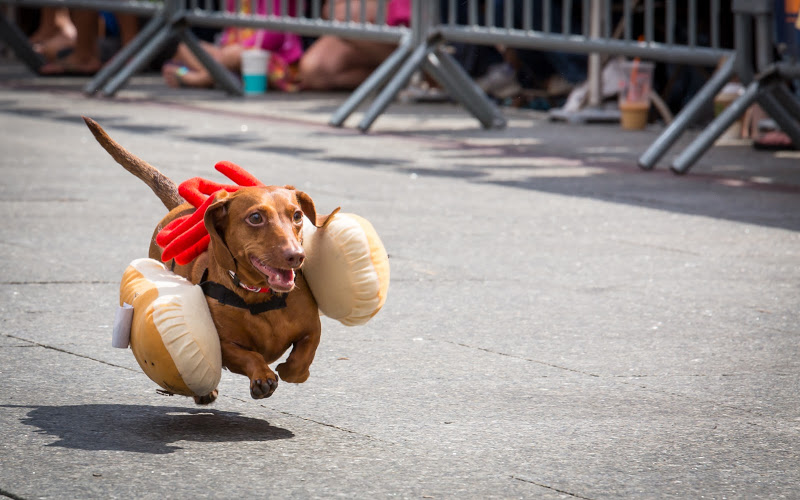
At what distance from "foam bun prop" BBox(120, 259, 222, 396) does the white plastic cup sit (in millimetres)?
11306

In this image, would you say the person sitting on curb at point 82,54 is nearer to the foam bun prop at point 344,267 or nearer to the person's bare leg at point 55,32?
the person's bare leg at point 55,32

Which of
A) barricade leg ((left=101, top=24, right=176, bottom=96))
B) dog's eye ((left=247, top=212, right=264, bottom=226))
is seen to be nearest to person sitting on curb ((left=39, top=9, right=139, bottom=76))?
barricade leg ((left=101, top=24, right=176, bottom=96))

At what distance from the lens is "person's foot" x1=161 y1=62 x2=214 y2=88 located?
48.9ft

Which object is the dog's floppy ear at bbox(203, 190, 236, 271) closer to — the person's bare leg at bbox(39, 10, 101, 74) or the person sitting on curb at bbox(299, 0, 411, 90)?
the person sitting on curb at bbox(299, 0, 411, 90)

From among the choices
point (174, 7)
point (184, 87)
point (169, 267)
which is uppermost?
point (169, 267)

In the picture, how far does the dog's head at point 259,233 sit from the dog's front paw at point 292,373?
0.23 meters

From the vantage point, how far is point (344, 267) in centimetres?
325

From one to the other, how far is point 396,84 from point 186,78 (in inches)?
202

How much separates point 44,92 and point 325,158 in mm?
5975

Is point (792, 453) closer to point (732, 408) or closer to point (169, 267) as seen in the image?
point (732, 408)

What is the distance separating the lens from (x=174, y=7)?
1323cm

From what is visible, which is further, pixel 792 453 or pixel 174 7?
pixel 174 7

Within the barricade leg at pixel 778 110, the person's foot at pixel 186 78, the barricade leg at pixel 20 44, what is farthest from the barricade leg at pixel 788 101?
the barricade leg at pixel 20 44

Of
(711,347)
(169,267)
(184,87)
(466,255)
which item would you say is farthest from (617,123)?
(169,267)
